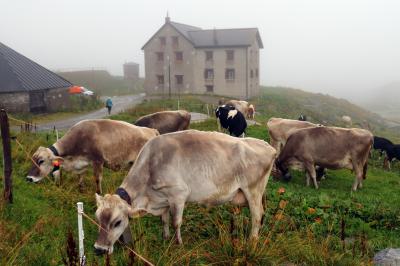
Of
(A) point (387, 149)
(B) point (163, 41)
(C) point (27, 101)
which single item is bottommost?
(A) point (387, 149)

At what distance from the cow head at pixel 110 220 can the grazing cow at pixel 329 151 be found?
849 cm

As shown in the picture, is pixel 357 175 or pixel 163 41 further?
pixel 163 41

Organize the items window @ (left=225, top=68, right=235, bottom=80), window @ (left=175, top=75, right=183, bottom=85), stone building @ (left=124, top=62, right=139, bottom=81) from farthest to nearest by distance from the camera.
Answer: stone building @ (left=124, top=62, right=139, bottom=81)
window @ (left=175, top=75, right=183, bottom=85)
window @ (left=225, top=68, right=235, bottom=80)

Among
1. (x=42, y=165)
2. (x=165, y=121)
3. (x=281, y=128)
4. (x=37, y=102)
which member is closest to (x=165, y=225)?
(x=42, y=165)

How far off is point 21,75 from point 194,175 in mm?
27972

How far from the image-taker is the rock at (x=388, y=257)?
6.74m

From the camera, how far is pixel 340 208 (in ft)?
33.0

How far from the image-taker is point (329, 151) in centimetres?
1361

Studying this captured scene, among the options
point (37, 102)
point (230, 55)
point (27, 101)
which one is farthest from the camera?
point (230, 55)

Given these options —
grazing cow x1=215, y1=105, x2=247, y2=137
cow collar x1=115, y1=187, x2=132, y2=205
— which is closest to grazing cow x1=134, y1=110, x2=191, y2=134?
grazing cow x1=215, y1=105, x2=247, y2=137

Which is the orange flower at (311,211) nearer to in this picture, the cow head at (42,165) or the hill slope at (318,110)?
the cow head at (42,165)

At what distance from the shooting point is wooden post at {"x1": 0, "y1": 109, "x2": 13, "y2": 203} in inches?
347

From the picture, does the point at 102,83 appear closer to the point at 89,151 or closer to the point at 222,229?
the point at 89,151

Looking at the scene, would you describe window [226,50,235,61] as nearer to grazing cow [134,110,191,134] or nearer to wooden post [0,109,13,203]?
grazing cow [134,110,191,134]
